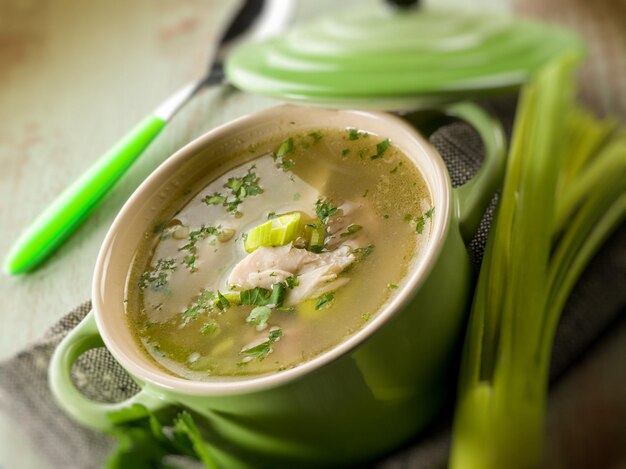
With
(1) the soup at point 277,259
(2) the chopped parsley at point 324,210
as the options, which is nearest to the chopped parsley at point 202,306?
(1) the soup at point 277,259

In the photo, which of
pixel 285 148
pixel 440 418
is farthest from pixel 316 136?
pixel 440 418

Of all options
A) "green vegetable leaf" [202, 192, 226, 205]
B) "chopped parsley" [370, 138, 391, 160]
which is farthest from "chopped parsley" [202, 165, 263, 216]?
"chopped parsley" [370, 138, 391, 160]

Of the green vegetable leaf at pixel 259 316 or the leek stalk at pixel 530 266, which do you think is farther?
the green vegetable leaf at pixel 259 316

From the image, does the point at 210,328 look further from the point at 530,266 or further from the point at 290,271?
the point at 530,266

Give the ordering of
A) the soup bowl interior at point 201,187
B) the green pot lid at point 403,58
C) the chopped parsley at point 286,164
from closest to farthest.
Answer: the green pot lid at point 403,58 → the soup bowl interior at point 201,187 → the chopped parsley at point 286,164

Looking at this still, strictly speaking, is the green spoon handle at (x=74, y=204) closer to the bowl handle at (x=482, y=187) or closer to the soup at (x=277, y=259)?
the soup at (x=277, y=259)

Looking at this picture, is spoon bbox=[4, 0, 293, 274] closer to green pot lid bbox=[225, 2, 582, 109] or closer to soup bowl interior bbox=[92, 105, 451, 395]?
soup bowl interior bbox=[92, 105, 451, 395]
